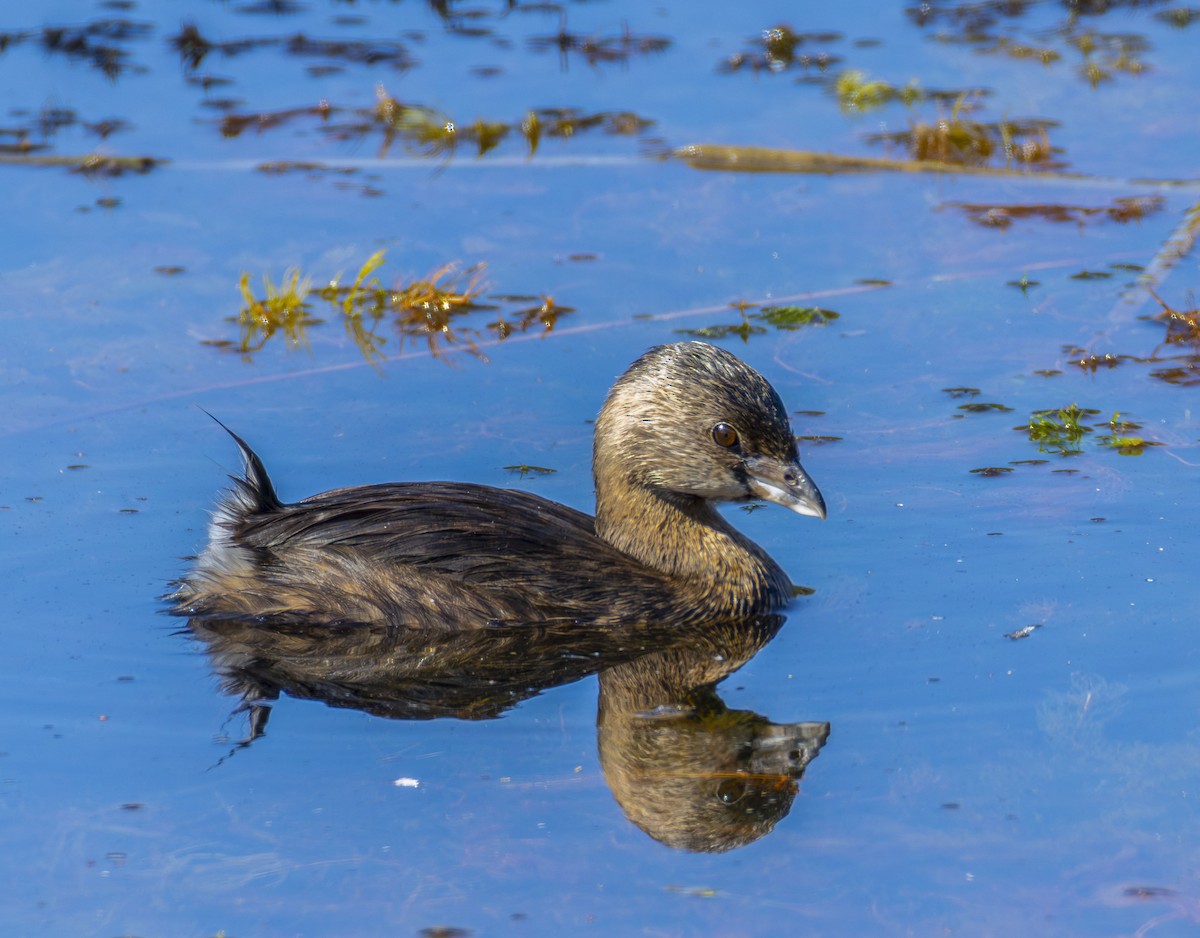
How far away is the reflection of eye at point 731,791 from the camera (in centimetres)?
584

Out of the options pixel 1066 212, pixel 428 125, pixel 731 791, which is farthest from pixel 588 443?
pixel 428 125

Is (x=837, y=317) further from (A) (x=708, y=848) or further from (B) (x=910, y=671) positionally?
(A) (x=708, y=848)

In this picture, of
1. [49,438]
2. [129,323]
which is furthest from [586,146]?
[49,438]

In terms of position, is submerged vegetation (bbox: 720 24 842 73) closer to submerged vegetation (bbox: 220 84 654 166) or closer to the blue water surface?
the blue water surface

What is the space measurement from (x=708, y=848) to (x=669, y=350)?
2.55m

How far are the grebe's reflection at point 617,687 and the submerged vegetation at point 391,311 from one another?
2.95m

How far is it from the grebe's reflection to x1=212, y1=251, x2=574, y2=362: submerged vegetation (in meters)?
2.95

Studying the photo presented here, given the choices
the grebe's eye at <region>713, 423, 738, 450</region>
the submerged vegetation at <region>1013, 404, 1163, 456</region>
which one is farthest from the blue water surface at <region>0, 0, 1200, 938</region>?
the grebe's eye at <region>713, 423, 738, 450</region>

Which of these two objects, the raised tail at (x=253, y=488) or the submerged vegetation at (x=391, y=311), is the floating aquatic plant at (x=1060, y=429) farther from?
the raised tail at (x=253, y=488)

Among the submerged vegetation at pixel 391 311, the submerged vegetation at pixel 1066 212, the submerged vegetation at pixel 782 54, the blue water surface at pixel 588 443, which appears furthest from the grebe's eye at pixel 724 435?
the submerged vegetation at pixel 782 54

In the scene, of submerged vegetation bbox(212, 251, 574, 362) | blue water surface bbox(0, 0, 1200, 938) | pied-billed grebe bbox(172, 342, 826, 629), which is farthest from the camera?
submerged vegetation bbox(212, 251, 574, 362)

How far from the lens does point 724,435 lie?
7340 mm

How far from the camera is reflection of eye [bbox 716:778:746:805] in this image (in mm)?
5840

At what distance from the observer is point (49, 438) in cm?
866
